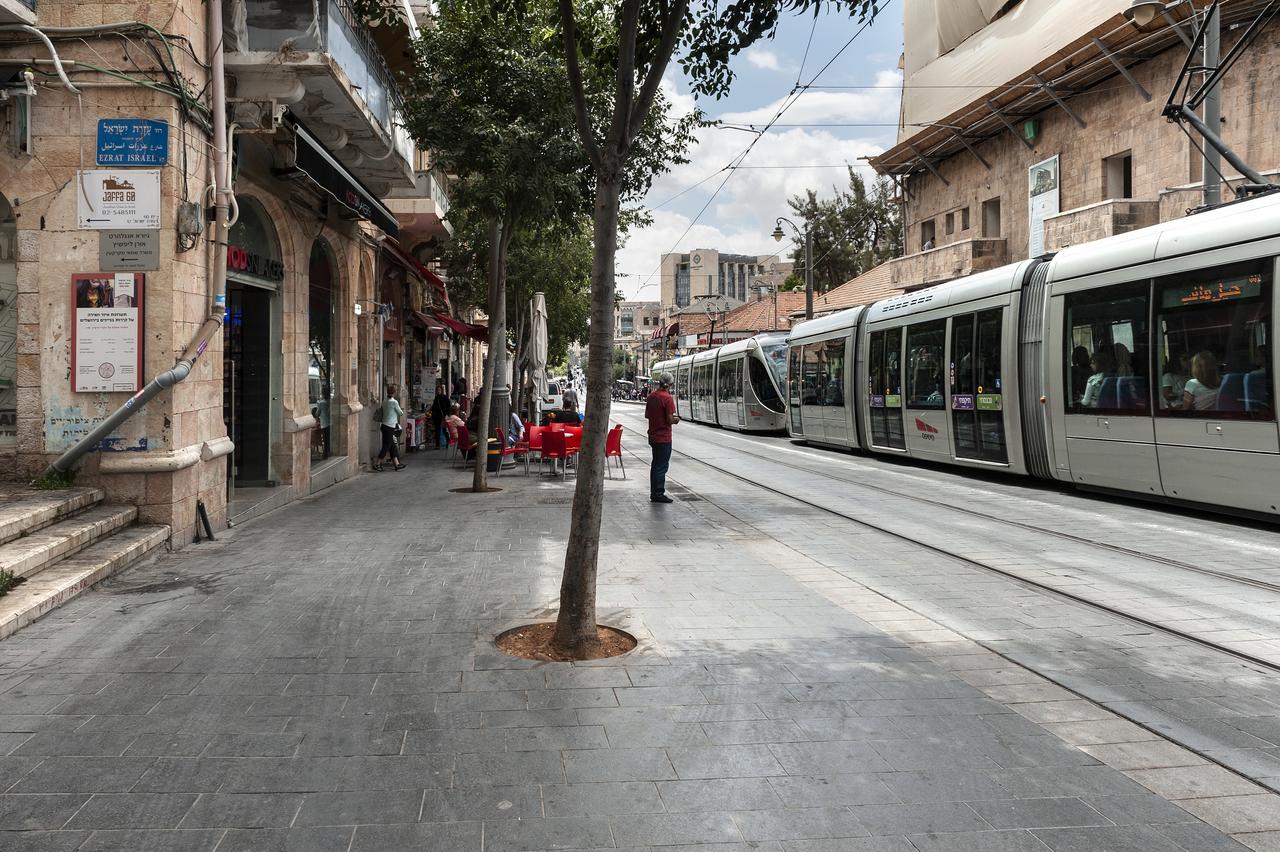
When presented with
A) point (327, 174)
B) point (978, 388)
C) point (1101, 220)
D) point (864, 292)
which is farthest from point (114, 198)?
point (864, 292)

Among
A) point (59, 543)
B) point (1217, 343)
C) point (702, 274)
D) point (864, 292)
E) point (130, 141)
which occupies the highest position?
point (702, 274)

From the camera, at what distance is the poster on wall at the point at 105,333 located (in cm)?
811

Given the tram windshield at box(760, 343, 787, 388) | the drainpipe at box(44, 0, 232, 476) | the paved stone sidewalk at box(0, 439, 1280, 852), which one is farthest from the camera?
the tram windshield at box(760, 343, 787, 388)

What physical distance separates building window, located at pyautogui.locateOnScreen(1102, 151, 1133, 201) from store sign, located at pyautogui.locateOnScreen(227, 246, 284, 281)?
20.8 meters

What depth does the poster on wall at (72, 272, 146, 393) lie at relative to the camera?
811cm

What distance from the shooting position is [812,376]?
22031 millimetres

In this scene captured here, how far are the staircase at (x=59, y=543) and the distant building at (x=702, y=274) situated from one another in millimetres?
132062

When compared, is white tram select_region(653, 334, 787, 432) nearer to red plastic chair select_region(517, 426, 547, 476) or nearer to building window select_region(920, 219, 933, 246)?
building window select_region(920, 219, 933, 246)

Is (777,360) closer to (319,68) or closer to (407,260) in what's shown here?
(407,260)

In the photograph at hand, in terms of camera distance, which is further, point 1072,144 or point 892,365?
point 1072,144

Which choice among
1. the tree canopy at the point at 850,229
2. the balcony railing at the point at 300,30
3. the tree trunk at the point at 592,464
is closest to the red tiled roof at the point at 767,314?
the tree canopy at the point at 850,229

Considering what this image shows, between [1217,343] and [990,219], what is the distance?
2159 cm

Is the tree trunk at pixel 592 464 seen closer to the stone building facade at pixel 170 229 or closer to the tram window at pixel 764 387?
the stone building facade at pixel 170 229

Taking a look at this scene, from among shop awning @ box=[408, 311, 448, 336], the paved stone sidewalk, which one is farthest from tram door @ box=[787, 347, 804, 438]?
the paved stone sidewalk
